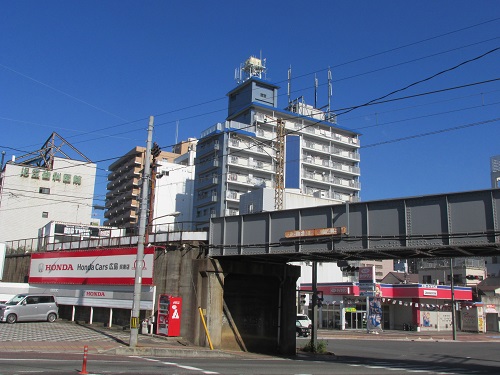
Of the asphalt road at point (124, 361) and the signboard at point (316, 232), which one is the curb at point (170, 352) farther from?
the signboard at point (316, 232)

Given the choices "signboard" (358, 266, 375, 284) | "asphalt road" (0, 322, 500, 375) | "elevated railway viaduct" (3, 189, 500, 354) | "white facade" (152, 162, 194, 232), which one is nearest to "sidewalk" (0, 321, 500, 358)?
"asphalt road" (0, 322, 500, 375)

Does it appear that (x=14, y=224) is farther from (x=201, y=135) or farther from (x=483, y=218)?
(x=483, y=218)

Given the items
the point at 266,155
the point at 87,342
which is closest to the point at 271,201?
the point at 266,155

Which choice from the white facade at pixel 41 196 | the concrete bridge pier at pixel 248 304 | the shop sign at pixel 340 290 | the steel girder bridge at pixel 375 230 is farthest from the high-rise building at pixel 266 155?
the steel girder bridge at pixel 375 230

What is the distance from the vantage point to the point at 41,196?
237ft

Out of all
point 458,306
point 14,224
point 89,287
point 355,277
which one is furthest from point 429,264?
point 89,287

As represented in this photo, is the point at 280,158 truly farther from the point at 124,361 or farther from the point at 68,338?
the point at 124,361

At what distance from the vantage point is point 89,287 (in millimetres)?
34656

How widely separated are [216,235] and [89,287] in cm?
1098

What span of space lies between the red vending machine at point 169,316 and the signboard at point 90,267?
220 cm

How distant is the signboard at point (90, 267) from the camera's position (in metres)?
31.3

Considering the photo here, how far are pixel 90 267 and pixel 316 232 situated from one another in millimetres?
17601

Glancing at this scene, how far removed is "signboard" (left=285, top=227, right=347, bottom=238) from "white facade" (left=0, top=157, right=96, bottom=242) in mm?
51321

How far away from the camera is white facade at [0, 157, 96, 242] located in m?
70.4
